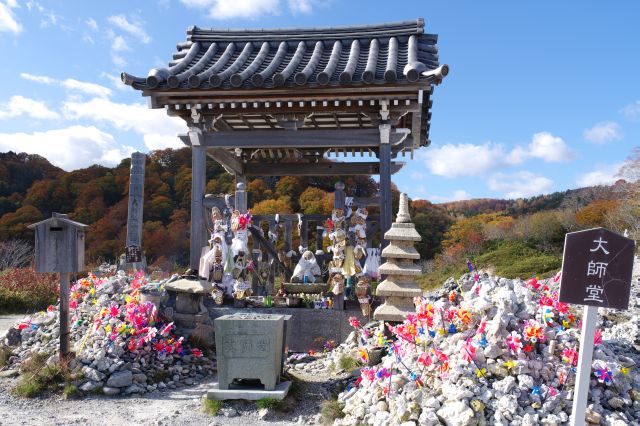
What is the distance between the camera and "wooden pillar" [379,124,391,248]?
8.15 meters

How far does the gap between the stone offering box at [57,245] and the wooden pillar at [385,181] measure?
4443mm

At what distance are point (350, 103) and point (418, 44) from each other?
2450 millimetres

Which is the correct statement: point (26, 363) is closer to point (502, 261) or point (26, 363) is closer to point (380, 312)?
point (380, 312)

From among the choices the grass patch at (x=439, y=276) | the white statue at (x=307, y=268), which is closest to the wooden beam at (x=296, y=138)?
the white statue at (x=307, y=268)

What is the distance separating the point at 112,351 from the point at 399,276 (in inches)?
153

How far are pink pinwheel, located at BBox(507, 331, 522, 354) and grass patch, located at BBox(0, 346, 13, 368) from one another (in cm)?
672

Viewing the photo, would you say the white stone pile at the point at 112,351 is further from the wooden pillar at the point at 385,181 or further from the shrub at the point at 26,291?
the shrub at the point at 26,291

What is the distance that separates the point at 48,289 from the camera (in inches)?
561

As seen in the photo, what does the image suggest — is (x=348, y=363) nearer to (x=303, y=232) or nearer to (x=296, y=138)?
(x=303, y=232)

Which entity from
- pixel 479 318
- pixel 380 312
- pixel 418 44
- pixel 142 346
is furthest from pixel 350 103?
pixel 142 346

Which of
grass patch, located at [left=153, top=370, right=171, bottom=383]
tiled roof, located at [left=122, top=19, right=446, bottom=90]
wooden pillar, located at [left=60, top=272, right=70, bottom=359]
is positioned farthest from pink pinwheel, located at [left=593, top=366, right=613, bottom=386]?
wooden pillar, located at [left=60, top=272, right=70, bottom=359]

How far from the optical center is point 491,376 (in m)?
4.78

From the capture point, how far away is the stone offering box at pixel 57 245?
6617 mm

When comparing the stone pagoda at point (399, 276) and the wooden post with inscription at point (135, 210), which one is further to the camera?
the wooden post with inscription at point (135, 210)
